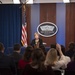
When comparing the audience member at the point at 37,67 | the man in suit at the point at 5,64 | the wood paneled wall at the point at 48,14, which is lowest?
the man in suit at the point at 5,64

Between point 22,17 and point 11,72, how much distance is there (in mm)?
7157

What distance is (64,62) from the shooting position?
4406 mm

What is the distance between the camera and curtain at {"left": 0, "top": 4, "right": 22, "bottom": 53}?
11469 mm

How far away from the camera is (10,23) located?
37.9 ft

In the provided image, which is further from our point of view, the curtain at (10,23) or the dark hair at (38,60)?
the curtain at (10,23)

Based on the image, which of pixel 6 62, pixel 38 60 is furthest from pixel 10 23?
pixel 38 60

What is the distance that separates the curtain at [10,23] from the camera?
11469 mm

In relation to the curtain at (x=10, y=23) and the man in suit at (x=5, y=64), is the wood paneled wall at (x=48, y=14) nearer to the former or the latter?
the curtain at (x=10, y=23)

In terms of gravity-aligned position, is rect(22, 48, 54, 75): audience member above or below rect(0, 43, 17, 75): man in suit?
above

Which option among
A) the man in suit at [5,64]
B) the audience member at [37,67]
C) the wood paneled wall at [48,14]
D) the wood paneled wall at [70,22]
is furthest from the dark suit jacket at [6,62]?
the wood paneled wall at [70,22]

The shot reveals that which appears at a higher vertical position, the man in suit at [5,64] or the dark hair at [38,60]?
the dark hair at [38,60]

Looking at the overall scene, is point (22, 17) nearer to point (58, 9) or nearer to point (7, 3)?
point (7, 3)

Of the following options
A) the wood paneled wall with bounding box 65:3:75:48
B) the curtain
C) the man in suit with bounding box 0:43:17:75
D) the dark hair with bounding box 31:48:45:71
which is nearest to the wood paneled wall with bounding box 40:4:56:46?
the wood paneled wall with bounding box 65:3:75:48

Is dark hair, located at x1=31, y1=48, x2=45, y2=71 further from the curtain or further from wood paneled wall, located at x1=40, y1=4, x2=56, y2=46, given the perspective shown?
the curtain
